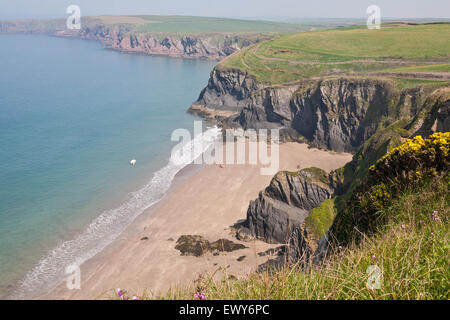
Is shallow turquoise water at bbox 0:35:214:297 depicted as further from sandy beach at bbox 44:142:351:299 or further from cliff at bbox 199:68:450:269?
cliff at bbox 199:68:450:269

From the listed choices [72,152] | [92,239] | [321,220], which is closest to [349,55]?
[72,152]

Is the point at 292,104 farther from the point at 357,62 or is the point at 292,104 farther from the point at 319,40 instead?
the point at 319,40

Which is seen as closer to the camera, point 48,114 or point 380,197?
point 380,197

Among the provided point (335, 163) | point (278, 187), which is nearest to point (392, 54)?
point (335, 163)

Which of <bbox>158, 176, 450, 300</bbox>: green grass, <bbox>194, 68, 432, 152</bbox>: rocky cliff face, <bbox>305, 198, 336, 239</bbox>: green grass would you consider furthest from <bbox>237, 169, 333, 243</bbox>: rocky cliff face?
<bbox>194, 68, 432, 152</bbox>: rocky cliff face

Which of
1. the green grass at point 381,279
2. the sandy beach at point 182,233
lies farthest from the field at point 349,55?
the green grass at point 381,279
